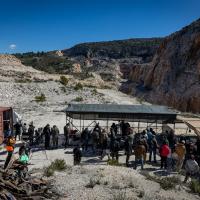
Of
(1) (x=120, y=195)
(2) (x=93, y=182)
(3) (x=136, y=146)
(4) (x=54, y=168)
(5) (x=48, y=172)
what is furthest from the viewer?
(3) (x=136, y=146)

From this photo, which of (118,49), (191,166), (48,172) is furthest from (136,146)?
(118,49)

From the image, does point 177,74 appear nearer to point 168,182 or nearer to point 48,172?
point 168,182

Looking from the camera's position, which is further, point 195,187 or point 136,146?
point 136,146

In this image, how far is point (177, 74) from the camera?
6606 cm

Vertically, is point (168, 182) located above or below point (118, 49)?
below

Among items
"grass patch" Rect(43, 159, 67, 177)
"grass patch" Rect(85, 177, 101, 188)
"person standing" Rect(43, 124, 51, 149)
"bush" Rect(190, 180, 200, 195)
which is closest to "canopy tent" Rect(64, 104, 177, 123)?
"person standing" Rect(43, 124, 51, 149)

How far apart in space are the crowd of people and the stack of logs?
219 cm

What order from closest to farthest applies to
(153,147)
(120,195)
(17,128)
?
(120,195), (153,147), (17,128)

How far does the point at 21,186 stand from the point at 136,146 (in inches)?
256

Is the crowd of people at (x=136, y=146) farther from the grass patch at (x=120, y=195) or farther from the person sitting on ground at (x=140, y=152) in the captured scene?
the grass patch at (x=120, y=195)

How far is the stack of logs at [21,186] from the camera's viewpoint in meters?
11.5

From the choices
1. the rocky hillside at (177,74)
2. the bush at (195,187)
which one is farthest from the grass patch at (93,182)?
the rocky hillside at (177,74)

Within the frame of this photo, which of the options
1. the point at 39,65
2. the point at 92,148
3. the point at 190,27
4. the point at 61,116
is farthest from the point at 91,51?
the point at 92,148

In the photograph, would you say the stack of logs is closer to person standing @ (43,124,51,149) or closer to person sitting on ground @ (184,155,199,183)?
person sitting on ground @ (184,155,199,183)
